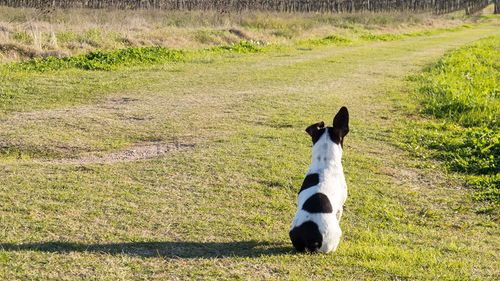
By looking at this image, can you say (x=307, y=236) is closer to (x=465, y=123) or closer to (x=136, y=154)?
(x=136, y=154)

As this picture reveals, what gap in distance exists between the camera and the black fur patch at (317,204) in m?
4.34

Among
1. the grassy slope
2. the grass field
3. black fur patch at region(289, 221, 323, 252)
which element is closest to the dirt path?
the grassy slope

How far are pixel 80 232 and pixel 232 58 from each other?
12.7m

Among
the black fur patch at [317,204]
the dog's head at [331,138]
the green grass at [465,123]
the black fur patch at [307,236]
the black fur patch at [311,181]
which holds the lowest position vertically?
the green grass at [465,123]

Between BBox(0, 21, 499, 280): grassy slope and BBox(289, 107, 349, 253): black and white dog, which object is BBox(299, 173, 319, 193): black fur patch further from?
BBox(0, 21, 499, 280): grassy slope

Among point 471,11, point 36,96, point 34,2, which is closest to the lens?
point 36,96

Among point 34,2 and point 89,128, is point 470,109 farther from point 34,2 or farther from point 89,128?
point 34,2

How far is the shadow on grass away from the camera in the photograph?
14.6 feet

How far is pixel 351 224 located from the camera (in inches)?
212

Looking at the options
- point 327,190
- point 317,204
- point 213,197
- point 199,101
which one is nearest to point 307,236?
point 317,204

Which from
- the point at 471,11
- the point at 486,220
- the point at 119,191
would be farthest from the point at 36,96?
the point at 471,11

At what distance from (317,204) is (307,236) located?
24cm

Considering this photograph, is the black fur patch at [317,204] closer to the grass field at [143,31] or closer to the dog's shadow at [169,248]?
the dog's shadow at [169,248]

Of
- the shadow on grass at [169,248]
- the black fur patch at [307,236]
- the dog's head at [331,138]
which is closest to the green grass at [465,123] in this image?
the dog's head at [331,138]
